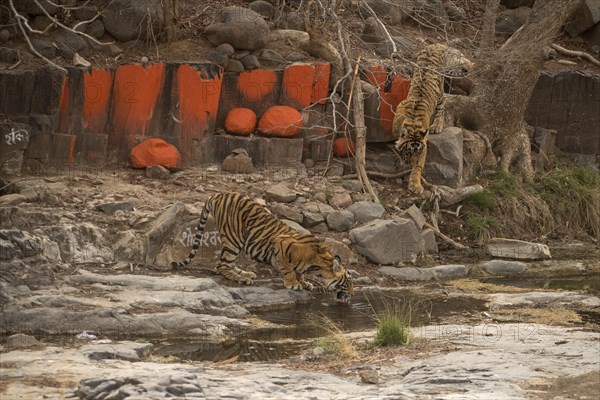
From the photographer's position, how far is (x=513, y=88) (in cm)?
1895

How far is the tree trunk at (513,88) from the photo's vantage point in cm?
1862

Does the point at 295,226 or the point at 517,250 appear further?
the point at 517,250

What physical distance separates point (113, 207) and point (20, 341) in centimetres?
439

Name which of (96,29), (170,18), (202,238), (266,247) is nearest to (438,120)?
(170,18)

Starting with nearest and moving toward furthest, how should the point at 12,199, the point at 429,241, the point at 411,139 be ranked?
the point at 12,199 → the point at 429,241 → the point at 411,139

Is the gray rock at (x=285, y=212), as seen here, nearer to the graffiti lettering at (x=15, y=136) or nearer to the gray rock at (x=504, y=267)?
the gray rock at (x=504, y=267)

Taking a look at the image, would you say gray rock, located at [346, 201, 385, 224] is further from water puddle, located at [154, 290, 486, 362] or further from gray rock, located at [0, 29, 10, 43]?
gray rock, located at [0, 29, 10, 43]

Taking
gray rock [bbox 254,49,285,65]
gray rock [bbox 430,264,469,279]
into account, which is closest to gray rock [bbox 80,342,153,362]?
gray rock [bbox 430,264,469,279]

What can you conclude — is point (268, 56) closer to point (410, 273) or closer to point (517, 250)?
point (410, 273)

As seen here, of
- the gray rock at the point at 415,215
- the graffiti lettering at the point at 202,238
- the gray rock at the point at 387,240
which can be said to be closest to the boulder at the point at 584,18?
the gray rock at the point at 415,215

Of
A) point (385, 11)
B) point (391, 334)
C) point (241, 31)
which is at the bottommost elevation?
point (391, 334)

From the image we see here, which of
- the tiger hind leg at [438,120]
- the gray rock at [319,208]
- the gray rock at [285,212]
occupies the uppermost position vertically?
the tiger hind leg at [438,120]

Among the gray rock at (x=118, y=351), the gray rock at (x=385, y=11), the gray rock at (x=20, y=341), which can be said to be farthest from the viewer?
the gray rock at (x=385, y=11)

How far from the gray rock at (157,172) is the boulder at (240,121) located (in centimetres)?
140
